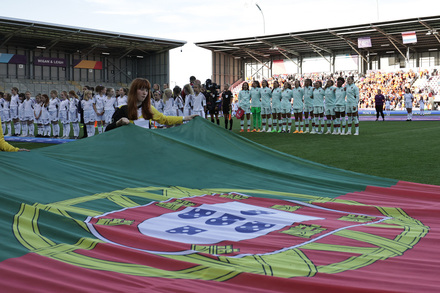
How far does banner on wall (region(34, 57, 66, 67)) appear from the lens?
42.5 meters

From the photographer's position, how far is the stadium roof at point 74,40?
36875 millimetres

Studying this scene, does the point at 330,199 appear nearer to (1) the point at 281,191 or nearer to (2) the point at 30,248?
(1) the point at 281,191

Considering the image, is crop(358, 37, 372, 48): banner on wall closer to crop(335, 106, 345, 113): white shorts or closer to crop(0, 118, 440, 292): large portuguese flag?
crop(335, 106, 345, 113): white shorts

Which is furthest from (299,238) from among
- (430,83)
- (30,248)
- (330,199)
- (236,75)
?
(236,75)

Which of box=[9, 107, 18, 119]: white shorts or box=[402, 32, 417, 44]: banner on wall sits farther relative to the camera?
box=[402, 32, 417, 44]: banner on wall

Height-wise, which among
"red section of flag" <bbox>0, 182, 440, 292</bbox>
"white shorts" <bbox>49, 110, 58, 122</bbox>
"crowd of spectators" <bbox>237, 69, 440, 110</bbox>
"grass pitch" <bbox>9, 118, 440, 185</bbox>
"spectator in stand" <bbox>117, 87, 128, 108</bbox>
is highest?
"crowd of spectators" <bbox>237, 69, 440, 110</bbox>

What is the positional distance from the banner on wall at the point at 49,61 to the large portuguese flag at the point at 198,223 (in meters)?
41.3

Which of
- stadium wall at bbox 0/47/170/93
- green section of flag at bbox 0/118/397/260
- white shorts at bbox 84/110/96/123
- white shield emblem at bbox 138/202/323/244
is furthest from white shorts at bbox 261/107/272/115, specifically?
stadium wall at bbox 0/47/170/93

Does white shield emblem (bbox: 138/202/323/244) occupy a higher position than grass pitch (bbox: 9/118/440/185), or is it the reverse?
grass pitch (bbox: 9/118/440/185)

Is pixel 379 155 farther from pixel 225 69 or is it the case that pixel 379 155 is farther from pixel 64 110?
pixel 225 69

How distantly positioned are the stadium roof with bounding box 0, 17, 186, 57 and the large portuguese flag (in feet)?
115

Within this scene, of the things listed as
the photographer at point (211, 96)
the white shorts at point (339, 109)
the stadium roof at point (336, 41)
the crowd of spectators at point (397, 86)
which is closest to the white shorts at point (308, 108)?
the white shorts at point (339, 109)

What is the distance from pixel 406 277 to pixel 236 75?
51471 mm

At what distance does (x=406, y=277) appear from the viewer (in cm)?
219
